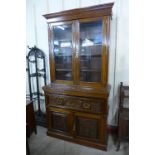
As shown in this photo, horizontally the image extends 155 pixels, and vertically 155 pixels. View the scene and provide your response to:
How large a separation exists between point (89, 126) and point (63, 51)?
121 cm

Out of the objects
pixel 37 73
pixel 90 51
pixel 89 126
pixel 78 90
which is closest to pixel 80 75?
pixel 78 90

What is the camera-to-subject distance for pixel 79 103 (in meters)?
1.90

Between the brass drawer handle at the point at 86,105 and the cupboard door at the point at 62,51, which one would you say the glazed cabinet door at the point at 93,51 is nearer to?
the cupboard door at the point at 62,51

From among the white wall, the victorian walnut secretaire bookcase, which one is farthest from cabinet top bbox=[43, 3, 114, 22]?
the white wall

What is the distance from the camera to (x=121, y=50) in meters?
2.10

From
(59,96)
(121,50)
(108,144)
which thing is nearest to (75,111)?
(59,96)

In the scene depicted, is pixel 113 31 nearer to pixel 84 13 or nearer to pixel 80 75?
pixel 84 13

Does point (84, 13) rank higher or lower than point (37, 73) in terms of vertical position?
higher

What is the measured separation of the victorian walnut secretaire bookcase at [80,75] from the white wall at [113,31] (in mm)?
422

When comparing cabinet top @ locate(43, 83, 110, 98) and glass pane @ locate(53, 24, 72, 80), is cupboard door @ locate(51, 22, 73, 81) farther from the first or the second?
cabinet top @ locate(43, 83, 110, 98)

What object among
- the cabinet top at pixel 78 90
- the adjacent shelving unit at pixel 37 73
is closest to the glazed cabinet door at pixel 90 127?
the cabinet top at pixel 78 90

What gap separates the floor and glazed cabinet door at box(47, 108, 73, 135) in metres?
0.17
